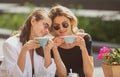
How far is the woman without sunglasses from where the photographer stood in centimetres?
424

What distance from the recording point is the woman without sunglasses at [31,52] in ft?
13.9

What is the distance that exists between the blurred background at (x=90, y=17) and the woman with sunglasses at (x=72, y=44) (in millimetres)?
3806

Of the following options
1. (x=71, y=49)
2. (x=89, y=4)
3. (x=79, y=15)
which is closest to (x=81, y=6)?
(x=89, y=4)

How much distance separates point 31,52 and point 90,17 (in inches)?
306

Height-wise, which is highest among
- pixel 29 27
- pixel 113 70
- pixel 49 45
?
pixel 29 27

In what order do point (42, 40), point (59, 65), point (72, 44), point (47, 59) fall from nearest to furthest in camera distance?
point (42, 40), point (47, 59), point (59, 65), point (72, 44)

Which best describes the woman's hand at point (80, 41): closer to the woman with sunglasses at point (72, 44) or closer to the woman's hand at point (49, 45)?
the woman with sunglasses at point (72, 44)

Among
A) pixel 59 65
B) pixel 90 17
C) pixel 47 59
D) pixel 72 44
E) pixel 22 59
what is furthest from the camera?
pixel 90 17

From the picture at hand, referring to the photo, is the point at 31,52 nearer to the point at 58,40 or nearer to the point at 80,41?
the point at 58,40

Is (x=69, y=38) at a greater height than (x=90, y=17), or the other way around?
(x=69, y=38)

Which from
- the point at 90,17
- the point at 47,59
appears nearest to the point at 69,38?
the point at 47,59

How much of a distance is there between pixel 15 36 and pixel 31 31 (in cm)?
15

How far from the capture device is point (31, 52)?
446 cm

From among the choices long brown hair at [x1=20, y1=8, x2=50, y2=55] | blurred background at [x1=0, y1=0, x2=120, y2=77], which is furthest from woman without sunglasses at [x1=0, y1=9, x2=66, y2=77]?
blurred background at [x1=0, y1=0, x2=120, y2=77]
